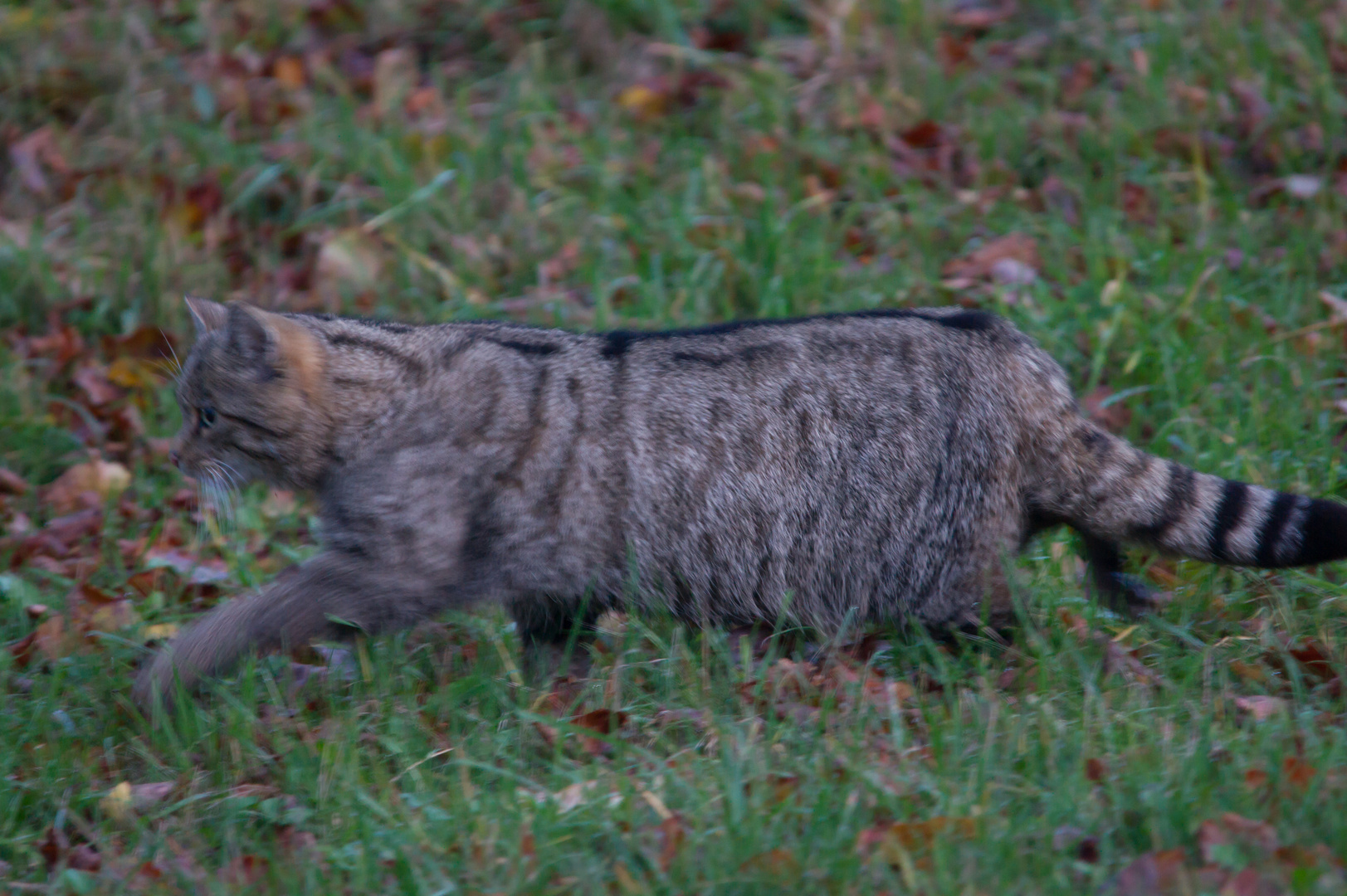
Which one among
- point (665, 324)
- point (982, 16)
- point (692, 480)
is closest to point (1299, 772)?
point (692, 480)

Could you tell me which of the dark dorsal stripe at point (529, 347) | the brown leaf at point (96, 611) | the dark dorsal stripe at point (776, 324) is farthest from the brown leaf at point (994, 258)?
the brown leaf at point (96, 611)

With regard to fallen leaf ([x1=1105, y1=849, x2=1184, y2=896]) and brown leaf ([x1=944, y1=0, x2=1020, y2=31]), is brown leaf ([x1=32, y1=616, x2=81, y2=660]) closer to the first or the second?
fallen leaf ([x1=1105, y1=849, x2=1184, y2=896])

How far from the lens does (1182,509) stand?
13.9ft

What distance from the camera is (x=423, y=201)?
733 centimetres

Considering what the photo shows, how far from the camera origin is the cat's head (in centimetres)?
444

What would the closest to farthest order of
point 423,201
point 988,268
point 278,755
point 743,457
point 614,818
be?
point 614,818 → point 278,755 → point 743,457 → point 988,268 → point 423,201

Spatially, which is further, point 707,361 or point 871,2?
point 871,2

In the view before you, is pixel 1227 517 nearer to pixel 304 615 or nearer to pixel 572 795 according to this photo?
pixel 572 795

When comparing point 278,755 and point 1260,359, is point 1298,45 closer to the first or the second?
point 1260,359

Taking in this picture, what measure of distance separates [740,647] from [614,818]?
3.54ft

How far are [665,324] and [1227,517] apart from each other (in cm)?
297

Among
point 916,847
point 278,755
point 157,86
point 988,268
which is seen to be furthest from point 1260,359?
point 157,86

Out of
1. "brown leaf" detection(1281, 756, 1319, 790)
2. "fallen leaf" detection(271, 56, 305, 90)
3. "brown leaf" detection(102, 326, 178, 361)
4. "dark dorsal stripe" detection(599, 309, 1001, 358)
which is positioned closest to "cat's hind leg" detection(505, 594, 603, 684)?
"dark dorsal stripe" detection(599, 309, 1001, 358)

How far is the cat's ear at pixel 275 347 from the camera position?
174 inches
